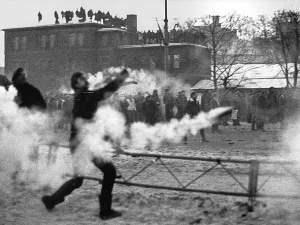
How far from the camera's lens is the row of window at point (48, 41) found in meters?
72.8

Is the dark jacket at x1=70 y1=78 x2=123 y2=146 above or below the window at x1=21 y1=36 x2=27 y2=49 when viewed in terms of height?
below

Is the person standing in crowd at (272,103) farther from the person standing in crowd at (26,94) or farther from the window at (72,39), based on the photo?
the window at (72,39)

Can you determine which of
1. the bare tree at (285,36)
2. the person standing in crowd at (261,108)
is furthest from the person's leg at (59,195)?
the bare tree at (285,36)

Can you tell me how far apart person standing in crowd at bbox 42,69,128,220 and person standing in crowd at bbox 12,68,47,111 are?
8.97ft

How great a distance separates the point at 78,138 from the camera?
28.8 feet

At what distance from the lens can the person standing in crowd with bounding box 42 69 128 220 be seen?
27.6 ft

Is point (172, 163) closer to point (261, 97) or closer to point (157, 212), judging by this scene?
point (157, 212)

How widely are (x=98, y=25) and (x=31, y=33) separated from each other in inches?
448

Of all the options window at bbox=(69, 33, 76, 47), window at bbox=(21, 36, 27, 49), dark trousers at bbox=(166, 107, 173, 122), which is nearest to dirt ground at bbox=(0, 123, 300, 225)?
dark trousers at bbox=(166, 107, 173, 122)

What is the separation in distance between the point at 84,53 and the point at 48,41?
6806 mm

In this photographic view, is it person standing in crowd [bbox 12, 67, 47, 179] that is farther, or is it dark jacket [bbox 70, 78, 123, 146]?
person standing in crowd [bbox 12, 67, 47, 179]

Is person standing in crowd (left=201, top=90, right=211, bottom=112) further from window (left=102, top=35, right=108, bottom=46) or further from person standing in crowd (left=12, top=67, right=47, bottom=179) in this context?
window (left=102, top=35, right=108, bottom=46)

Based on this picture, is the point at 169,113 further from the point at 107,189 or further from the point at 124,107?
the point at 107,189

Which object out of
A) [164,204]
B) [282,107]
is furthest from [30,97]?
[282,107]
